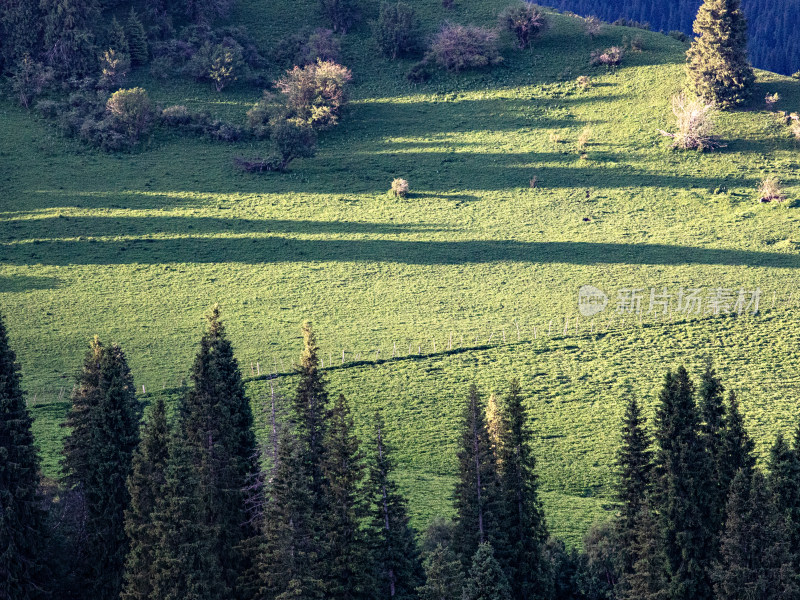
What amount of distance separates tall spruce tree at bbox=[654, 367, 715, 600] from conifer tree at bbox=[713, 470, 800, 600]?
204 centimetres

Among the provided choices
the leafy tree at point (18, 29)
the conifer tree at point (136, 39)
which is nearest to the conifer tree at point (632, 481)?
the conifer tree at point (136, 39)

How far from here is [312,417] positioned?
45531mm

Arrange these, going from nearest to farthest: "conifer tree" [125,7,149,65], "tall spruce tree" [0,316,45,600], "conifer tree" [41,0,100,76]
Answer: "tall spruce tree" [0,316,45,600] < "conifer tree" [41,0,100,76] < "conifer tree" [125,7,149,65]

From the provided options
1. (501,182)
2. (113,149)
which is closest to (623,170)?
(501,182)

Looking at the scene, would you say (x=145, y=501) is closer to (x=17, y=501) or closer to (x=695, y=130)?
(x=17, y=501)

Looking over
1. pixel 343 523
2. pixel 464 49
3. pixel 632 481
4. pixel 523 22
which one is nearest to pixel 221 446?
pixel 343 523

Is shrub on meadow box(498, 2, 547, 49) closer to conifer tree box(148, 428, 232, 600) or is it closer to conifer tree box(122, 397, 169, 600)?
conifer tree box(122, 397, 169, 600)

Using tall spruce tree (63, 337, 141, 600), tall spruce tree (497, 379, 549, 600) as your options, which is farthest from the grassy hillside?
tall spruce tree (63, 337, 141, 600)

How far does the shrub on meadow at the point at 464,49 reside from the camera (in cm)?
11306

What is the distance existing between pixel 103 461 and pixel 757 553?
25023mm

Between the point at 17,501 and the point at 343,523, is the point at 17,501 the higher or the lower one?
the higher one

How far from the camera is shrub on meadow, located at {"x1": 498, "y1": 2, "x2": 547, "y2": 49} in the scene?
11594 cm

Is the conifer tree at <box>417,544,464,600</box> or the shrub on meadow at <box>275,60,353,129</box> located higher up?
the shrub on meadow at <box>275,60,353,129</box>

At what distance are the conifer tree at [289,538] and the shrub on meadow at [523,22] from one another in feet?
270
